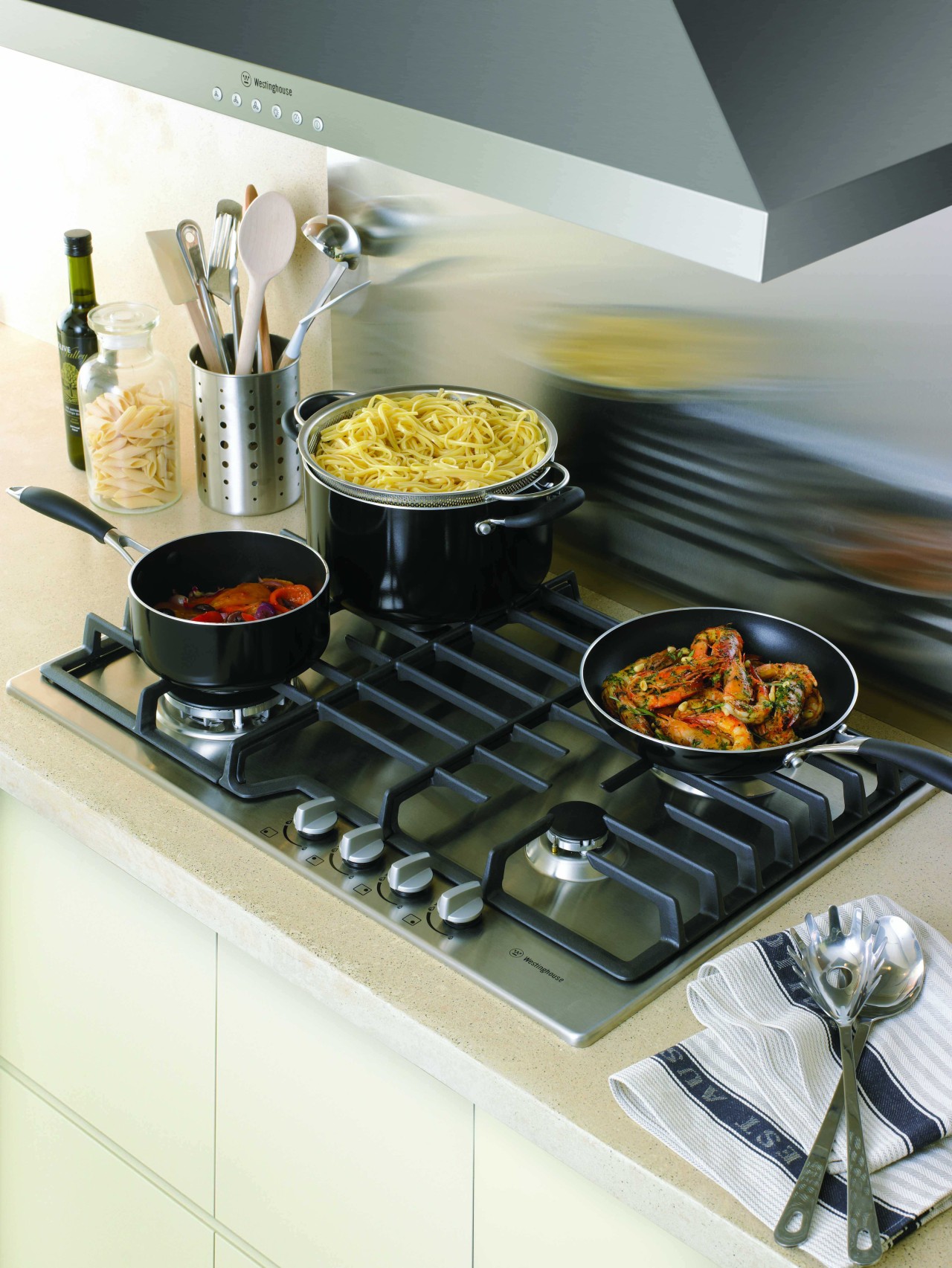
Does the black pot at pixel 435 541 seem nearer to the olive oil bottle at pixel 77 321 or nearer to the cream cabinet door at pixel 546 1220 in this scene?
the olive oil bottle at pixel 77 321

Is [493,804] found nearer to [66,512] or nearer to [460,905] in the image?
[460,905]

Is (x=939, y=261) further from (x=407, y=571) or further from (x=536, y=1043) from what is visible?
(x=536, y=1043)

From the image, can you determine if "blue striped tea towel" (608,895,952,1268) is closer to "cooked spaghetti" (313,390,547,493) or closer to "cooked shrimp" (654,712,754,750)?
"cooked shrimp" (654,712,754,750)

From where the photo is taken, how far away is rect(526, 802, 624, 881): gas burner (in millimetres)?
1022

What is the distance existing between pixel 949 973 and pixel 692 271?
2.32 feet

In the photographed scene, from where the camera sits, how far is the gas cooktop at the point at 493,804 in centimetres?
96

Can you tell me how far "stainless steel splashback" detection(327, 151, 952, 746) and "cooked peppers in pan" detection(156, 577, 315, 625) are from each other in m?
0.40

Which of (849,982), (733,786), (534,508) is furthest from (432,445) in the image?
(849,982)

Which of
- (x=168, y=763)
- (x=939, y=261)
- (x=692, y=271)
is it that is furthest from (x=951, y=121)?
(x=168, y=763)

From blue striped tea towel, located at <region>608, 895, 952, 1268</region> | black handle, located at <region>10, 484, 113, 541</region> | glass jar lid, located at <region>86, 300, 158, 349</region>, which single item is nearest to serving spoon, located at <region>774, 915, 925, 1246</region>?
blue striped tea towel, located at <region>608, 895, 952, 1268</region>

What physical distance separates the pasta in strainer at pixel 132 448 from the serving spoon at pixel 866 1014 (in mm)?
971

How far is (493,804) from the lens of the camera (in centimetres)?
110

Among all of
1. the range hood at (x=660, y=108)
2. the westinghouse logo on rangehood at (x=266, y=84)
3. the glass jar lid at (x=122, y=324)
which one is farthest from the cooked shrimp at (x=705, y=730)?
the glass jar lid at (x=122, y=324)

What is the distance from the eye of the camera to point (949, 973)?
0.91 m
